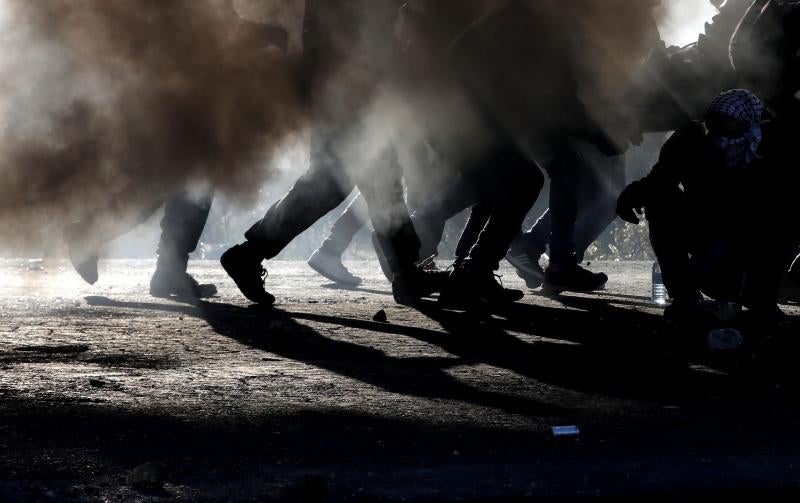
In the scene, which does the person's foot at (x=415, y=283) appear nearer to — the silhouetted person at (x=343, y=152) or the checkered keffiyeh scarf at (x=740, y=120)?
the silhouetted person at (x=343, y=152)

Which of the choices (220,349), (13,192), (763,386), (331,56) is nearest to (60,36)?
(13,192)

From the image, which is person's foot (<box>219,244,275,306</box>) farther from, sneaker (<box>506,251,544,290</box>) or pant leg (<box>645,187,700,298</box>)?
sneaker (<box>506,251,544,290</box>)

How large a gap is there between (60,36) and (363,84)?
1.60 metres

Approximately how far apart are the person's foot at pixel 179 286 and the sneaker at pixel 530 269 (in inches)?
88.4

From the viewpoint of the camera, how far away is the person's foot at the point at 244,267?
655 centimetres

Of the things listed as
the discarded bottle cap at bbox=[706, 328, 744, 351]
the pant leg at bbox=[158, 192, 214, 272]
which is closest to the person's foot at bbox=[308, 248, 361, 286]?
the pant leg at bbox=[158, 192, 214, 272]

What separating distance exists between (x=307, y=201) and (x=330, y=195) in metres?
0.12

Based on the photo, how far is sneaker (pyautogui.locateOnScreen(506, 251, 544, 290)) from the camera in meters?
8.69

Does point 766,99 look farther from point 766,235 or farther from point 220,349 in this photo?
point 220,349

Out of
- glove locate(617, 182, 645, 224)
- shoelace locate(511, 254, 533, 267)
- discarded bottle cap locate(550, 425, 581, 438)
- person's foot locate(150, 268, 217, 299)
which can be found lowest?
discarded bottle cap locate(550, 425, 581, 438)

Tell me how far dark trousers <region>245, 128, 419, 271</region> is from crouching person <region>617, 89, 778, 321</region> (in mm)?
1395

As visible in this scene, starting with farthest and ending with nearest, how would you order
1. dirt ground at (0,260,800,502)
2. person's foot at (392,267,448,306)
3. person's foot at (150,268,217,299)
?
person's foot at (150,268,217,299) → person's foot at (392,267,448,306) → dirt ground at (0,260,800,502)

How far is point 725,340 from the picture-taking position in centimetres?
481

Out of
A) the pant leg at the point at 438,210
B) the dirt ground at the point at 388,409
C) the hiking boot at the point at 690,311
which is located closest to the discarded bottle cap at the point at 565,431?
the dirt ground at the point at 388,409
